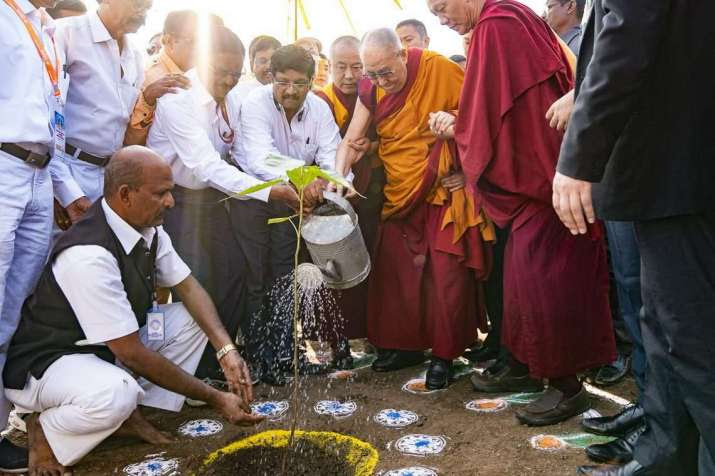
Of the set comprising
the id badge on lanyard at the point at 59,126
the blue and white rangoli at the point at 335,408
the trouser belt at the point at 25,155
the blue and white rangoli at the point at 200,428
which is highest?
the id badge on lanyard at the point at 59,126

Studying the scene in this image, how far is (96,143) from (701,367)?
9.94 ft

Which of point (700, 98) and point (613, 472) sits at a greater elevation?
point (700, 98)

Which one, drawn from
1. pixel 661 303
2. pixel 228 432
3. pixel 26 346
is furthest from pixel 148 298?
pixel 661 303

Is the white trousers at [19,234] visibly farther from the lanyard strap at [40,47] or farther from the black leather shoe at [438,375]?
the black leather shoe at [438,375]

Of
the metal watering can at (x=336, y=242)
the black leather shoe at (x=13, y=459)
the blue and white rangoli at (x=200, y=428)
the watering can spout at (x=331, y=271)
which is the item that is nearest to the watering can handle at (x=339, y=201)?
the metal watering can at (x=336, y=242)

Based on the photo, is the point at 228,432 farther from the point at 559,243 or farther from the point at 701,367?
the point at 701,367

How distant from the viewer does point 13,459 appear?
276 centimetres

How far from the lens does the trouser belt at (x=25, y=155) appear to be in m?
2.76

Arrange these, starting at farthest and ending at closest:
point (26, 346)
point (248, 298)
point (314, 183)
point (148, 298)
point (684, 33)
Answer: point (248, 298), point (314, 183), point (148, 298), point (26, 346), point (684, 33)

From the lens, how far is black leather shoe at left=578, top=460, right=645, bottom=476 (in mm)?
2120

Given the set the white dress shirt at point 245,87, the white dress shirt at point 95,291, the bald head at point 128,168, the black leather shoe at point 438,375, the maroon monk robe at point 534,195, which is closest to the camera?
the white dress shirt at point 95,291

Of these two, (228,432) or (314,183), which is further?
(314,183)

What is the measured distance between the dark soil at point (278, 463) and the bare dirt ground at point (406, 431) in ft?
0.46

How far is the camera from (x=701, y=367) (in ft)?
5.72
